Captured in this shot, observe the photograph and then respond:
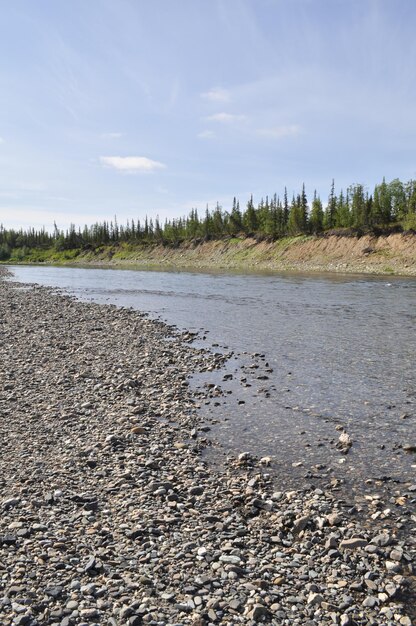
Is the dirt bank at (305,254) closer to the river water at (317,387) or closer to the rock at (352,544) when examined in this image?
the river water at (317,387)

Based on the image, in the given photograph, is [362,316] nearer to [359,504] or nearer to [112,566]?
[359,504]

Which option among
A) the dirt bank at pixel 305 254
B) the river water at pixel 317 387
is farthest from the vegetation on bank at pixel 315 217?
the river water at pixel 317 387

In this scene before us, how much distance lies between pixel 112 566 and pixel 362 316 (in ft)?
90.0

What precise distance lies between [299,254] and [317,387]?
9200 centimetres

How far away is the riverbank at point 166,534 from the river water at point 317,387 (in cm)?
Result: 104

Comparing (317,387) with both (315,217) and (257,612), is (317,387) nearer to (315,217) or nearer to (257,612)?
(257,612)

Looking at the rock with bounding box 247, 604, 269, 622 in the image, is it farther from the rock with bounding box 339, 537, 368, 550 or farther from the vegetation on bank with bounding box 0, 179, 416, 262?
the vegetation on bank with bounding box 0, 179, 416, 262

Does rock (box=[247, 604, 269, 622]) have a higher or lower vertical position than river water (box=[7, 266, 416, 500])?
lower

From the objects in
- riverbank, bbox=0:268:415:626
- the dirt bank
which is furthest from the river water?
the dirt bank

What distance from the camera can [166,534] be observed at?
7.60 m

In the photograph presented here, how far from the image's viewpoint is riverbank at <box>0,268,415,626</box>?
19.7 ft

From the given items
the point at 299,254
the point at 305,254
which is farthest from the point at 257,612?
the point at 299,254

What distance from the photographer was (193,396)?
1516cm

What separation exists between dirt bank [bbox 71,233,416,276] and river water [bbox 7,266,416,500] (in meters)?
48.4
